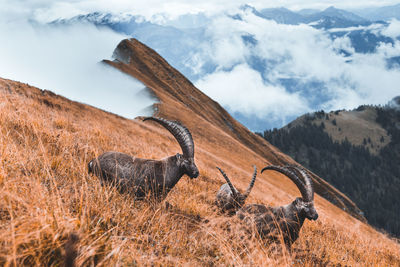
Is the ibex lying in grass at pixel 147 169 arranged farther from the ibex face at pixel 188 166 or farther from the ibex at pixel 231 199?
the ibex at pixel 231 199

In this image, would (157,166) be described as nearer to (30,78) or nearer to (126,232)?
(126,232)

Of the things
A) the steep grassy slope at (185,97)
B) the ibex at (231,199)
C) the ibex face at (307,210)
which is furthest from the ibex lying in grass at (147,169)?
the steep grassy slope at (185,97)

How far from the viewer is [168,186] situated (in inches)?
247

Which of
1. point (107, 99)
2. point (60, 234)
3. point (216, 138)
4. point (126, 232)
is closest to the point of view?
point (60, 234)

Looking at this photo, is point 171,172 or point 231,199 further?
point 231,199

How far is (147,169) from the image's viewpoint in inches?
244

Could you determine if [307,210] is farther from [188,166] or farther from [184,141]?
[184,141]

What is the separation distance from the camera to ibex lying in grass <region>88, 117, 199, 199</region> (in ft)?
18.9

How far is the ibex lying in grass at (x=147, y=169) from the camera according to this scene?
577 centimetres

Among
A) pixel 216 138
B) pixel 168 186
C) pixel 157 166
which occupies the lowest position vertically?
pixel 216 138

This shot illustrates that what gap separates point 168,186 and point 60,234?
12.5 feet

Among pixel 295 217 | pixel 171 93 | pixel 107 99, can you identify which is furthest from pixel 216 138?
pixel 295 217

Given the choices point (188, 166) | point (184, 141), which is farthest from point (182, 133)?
point (188, 166)

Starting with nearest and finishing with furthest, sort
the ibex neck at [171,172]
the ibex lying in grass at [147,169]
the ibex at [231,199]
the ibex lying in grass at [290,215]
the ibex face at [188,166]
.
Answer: the ibex lying in grass at [147,169] < the ibex neck at [171,172] < the ibex face at [188,166] < the ibex lying in grass at [290,215] < the ibex at [231,199]
